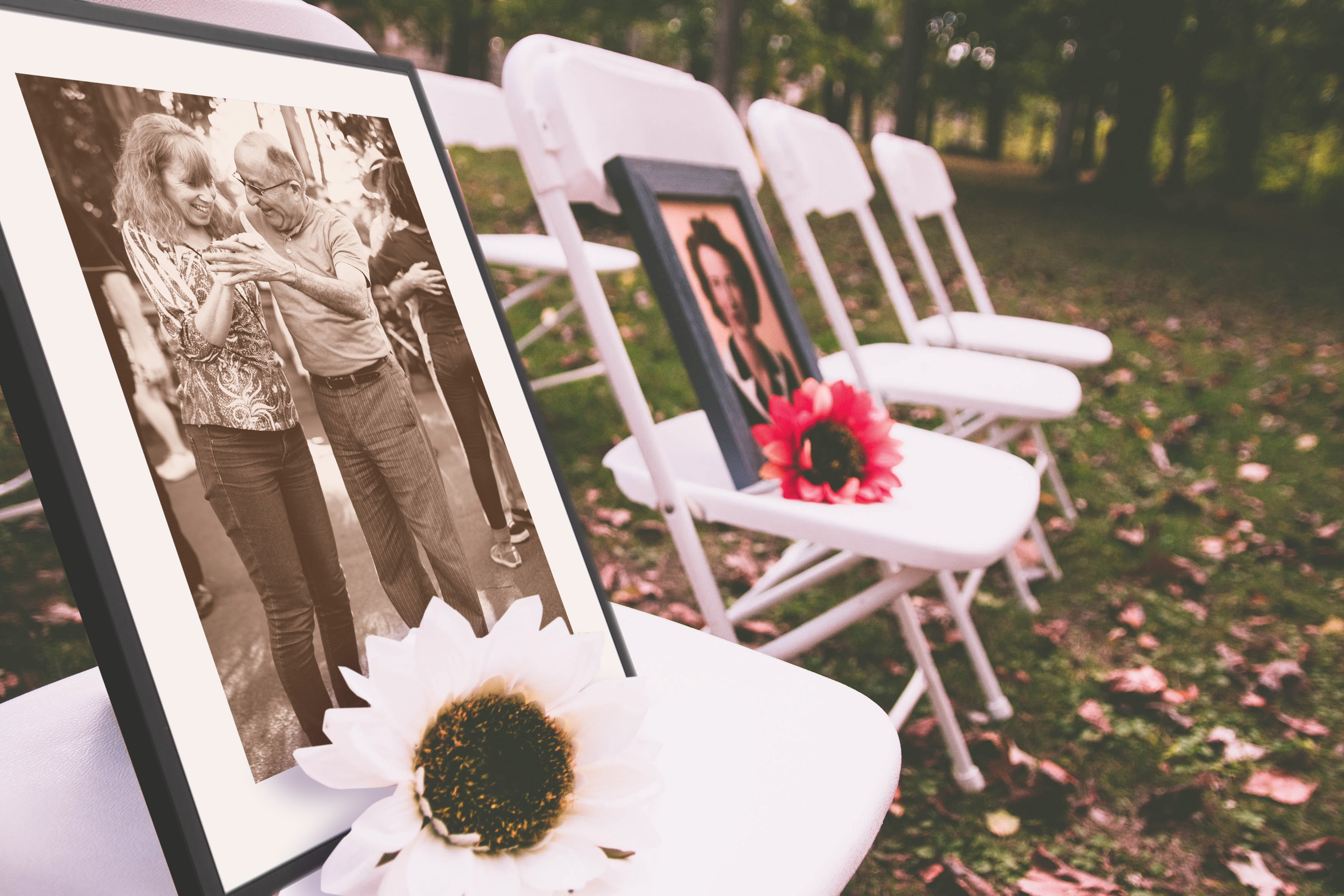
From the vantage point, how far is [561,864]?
1.68 ft

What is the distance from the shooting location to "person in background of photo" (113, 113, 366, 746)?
0.56 meters

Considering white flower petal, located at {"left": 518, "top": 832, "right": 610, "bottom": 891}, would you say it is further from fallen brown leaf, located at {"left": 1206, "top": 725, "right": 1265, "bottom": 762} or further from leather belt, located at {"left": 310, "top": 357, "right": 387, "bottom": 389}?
fallen brown leaf, located at {"left": 1206, "top": 725, "right": 1265, "bottom": 762}

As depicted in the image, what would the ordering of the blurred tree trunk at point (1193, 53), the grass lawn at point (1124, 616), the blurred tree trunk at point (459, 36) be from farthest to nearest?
1. the blurred tree trunk at point (459, 36)
2. the blurred tree trunk at point (1193, 53)
3. the grass lawn at point (1124, 616)

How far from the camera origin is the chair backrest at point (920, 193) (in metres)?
2.71

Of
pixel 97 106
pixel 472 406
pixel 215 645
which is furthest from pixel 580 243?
pixel 215 645

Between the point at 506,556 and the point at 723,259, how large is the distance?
948mm

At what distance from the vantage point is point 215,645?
525 millimetres

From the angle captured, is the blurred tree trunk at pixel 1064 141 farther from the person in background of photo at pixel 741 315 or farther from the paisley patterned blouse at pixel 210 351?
the paisley patterned blouse at pixel 210 351

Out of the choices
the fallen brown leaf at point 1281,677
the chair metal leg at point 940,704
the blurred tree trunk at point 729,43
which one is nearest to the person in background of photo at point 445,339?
the chair metal leg at point 940,704

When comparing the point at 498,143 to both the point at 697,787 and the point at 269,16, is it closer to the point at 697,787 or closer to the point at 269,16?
the point at 269,16

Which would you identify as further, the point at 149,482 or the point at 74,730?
the point at 74,730

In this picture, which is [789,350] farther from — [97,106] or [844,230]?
[844,230]

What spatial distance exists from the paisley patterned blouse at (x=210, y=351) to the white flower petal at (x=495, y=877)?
354 millimetres

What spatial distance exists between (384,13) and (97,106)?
10.2m
